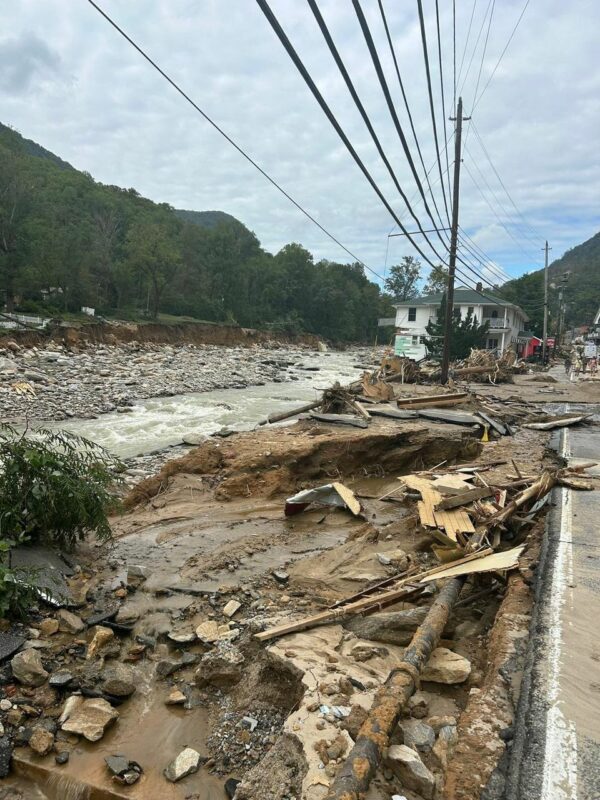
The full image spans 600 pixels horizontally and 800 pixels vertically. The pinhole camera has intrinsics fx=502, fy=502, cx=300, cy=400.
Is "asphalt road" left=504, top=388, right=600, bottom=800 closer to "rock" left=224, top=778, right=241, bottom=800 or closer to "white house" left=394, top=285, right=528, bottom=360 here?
"rock" left=224, top=778, right=241, bottom=800

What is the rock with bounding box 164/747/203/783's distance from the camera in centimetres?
304

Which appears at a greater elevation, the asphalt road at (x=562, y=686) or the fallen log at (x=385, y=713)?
the asphalt road at (x=562, y=686)

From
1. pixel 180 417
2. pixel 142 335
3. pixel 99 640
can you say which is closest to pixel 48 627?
pixel 99 640

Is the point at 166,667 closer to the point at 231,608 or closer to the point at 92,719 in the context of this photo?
the point at 92,719

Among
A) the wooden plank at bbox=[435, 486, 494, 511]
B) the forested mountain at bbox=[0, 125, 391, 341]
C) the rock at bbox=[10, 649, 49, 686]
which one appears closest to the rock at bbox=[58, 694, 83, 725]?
the rock at bbox=[10, 649, 49, 686]

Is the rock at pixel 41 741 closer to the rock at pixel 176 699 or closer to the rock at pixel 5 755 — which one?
the rock at pixel 5 755

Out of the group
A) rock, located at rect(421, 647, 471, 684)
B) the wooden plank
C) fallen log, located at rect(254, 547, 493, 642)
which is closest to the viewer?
rock, located at rect(421, 647, 471, 684)

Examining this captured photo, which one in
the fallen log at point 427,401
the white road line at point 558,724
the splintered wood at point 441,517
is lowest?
the splintered wood at point 441,517

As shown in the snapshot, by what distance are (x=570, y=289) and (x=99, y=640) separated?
11880 centimetres

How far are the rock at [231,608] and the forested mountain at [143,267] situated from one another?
35404mm

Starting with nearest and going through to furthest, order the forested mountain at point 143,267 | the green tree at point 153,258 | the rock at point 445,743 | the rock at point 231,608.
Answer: the rock at point 445,743 < the rock at point 231,608 < the forested mountain at point 143,267 < the green tree at point 153,258

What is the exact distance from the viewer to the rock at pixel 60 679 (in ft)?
11.9

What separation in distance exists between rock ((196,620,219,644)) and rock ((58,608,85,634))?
1.04 metres

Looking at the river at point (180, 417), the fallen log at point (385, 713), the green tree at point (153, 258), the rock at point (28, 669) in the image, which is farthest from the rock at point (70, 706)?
the green tree at point (153, 258)
